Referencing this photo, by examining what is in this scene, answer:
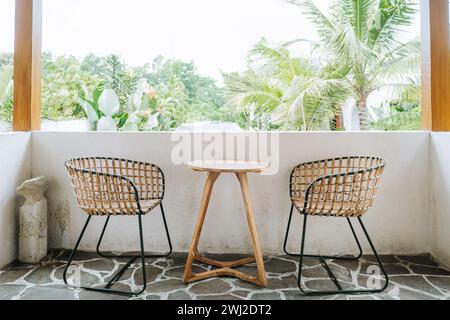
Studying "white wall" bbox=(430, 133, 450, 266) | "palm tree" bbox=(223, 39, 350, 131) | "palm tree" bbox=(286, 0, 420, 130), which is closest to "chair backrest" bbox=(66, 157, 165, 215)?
"white wall" bbox=(430, 133, 450, 266)

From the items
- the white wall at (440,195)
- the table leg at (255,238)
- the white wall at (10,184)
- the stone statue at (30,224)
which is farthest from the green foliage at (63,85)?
the white wall at (440,195)

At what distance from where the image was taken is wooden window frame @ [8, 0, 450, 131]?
8.50 feet

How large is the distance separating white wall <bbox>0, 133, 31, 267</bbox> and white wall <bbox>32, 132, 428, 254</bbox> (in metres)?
0.15

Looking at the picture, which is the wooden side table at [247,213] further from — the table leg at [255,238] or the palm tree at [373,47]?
the palm tree at [373,47]

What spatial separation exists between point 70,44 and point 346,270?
5.85 metres

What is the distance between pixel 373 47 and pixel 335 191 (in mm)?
4366

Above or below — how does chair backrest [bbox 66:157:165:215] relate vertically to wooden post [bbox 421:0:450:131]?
below

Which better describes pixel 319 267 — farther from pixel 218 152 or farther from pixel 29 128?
pixel 29 128

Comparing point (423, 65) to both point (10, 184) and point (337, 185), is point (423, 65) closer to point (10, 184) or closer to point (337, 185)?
point (337, 185)

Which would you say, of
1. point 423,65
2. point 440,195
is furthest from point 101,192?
point 423,65

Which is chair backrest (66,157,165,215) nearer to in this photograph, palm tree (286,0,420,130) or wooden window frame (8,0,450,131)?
wooden window frame (8,0,450,131)

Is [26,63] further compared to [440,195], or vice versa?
[26,63]

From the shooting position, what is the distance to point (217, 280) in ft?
7.18

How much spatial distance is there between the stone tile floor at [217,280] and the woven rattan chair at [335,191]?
9cm
